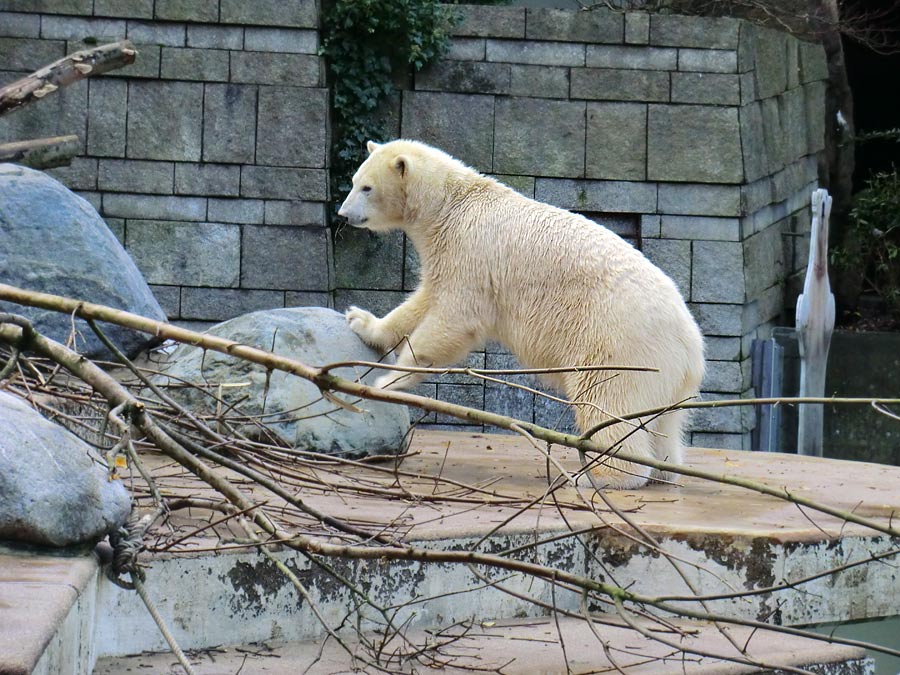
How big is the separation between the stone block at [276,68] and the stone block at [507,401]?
2.15 meters

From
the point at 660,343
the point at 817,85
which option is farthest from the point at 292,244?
the point at 817,85

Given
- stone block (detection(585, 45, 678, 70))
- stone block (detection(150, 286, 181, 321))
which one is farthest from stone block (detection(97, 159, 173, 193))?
stone block (detection(585, 45, 678, 70))

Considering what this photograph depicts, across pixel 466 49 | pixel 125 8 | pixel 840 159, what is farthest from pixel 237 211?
pixel 840 159

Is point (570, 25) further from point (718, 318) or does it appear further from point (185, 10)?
point (185, 10)

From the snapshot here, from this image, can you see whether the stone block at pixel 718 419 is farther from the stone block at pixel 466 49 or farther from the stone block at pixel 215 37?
the stone block at pixel 215 37

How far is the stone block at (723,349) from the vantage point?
7.61 m

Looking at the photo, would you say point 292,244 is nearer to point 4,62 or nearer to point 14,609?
point 4,62

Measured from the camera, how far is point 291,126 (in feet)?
23.4

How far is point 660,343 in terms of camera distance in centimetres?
466

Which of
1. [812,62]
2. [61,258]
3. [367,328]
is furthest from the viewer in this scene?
[812,62]

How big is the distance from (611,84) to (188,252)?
2780 mm

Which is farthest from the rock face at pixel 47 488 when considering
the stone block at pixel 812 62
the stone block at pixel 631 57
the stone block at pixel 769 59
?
the stone block at pixel 812 62

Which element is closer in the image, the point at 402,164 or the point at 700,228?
the point at 402,164

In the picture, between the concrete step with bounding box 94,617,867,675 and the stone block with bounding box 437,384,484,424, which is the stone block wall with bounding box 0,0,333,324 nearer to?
the stone block with bounding box 437,384,484,424
